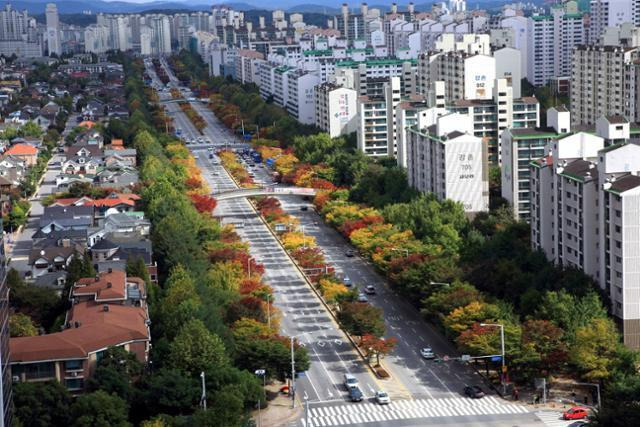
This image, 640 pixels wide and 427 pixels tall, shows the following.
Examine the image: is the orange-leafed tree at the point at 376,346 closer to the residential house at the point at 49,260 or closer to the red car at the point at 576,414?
the red car at the point at 576,414

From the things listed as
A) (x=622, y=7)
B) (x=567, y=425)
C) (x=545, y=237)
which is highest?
(x=622, y=7)

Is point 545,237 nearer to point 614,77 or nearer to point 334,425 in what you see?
point 334,425

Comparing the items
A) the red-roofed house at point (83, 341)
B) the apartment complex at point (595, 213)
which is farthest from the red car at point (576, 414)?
the red-roofed house at point (83, 341)

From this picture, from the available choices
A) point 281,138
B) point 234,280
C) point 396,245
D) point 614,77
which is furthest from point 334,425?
point 281,138

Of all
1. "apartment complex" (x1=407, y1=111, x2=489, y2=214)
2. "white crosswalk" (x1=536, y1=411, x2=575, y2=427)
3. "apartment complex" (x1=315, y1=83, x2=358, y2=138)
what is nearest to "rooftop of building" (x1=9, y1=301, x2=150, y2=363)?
"white crosswalk" (x1=536, y1=411, x2=575, y2=427)

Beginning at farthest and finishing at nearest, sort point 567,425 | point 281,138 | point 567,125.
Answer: point 281,138 < point 567,125 < point 567,425
